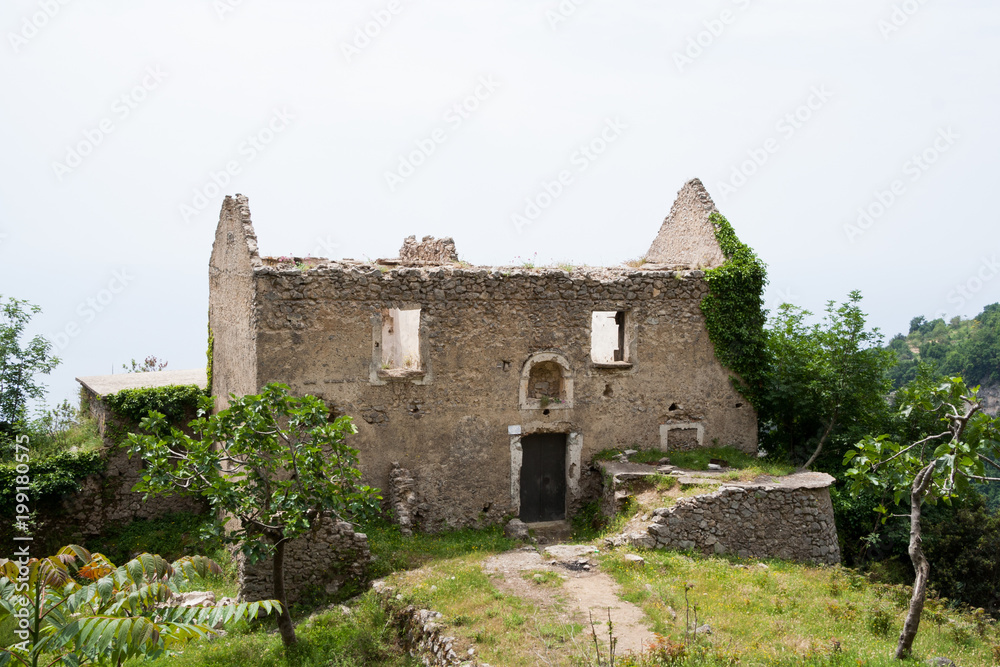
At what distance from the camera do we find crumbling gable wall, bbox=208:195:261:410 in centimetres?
1541

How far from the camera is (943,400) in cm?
989

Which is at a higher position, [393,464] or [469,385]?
[469,385]

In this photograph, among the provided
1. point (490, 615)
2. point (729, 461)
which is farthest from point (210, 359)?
point (729, 461)

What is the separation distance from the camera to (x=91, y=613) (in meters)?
8.23

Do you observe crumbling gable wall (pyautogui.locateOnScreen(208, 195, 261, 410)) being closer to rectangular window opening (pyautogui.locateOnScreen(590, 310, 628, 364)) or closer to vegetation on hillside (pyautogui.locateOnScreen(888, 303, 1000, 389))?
rectangular window opening (pyautogui.locateOnScreen(590, 310, 628, 364))

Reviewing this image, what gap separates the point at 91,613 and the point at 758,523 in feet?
39.0

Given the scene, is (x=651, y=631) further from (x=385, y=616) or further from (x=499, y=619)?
(x=385, y=616)

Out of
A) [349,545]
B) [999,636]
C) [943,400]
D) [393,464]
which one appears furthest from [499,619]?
[999,636]

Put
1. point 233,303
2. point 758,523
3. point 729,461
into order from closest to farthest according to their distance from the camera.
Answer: point 758,523 < point 233,303 < point 729,461

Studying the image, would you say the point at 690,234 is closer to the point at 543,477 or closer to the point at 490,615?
the point at 543,477

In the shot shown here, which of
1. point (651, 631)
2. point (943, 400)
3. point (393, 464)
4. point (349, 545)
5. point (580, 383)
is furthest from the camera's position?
point (580, 383)

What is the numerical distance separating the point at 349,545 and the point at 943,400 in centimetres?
981

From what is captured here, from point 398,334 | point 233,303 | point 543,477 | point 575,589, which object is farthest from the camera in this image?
point 398,334

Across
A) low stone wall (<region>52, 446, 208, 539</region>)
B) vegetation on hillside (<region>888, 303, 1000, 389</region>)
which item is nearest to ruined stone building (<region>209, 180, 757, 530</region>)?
low stone wall (<region>52, 446, 208, 539</region>)
